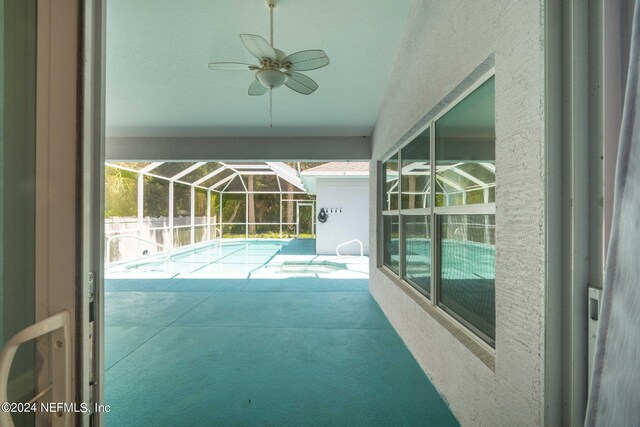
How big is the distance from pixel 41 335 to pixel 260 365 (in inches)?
95.4

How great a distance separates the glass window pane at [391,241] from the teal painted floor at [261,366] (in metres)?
0.69

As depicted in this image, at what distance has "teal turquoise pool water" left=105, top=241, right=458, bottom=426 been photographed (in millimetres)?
2225

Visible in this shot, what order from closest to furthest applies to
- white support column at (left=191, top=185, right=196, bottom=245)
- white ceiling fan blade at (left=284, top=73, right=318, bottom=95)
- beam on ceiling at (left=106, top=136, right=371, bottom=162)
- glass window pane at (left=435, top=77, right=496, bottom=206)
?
glass window pane at (left=435, top=77, right=496, bottom=206)
white ceiling fan blade at (left=284, top=73, right=318, bottom=95)
beam on ceiling at (left=106, top=136, right=371, bottom=162)
white support column at (left=191, top=185, right=196, bottom=245)

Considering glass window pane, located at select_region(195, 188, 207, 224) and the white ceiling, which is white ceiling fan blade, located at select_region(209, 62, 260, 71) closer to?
the white ceiling

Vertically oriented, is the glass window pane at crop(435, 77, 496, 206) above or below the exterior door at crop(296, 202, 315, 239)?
above

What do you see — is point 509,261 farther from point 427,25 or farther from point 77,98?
point 427,25

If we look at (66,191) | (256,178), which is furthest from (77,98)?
(256,178)

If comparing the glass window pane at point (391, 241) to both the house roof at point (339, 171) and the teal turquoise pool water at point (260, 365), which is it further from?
the house roof at point (339, 171)

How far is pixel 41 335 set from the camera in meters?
0.74

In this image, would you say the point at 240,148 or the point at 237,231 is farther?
the point at 237,231

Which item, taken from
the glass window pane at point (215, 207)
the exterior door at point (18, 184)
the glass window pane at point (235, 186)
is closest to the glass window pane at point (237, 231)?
the glass window pane at point (215, 207)

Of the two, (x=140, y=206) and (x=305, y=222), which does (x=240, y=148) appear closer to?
(x=140, y=206)

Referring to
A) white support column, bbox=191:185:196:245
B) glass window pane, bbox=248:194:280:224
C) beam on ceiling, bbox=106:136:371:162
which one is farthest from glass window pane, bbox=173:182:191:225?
beam on ceiling, bbox=106:136:371:162

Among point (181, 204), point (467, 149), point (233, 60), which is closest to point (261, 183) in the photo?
point (181, 204)
